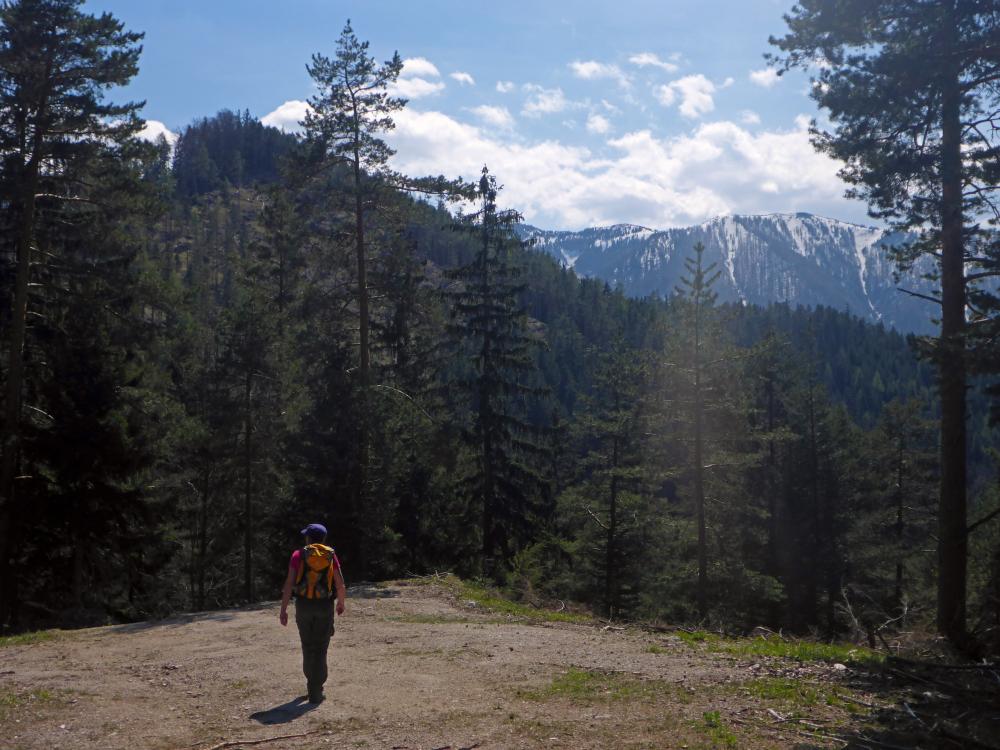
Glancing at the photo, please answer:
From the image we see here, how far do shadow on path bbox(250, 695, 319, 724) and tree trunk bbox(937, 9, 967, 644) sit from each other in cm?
868

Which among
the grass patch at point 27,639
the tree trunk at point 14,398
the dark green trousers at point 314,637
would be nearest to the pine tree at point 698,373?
the tree trunk at point 14,398

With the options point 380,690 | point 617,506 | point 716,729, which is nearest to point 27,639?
point 380,690

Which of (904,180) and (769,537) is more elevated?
(904,180)

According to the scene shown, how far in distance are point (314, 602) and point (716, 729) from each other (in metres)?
3.76

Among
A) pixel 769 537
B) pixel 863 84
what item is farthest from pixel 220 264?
pixel 863 84

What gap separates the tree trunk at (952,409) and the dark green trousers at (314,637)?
8.52 m

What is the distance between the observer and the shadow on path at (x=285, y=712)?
23.4 feet

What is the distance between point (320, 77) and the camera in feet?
65.8

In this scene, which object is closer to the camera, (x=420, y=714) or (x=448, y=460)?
(x=420, y=714)

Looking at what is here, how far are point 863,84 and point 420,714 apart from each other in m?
10.1

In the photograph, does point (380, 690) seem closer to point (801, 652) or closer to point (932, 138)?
point (801, 652)

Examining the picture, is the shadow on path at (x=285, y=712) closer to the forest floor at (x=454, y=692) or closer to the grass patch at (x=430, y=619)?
the forest floor at (x=454, y=692)

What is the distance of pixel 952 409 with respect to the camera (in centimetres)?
1151

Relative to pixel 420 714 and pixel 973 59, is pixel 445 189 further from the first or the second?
pixel 420 714
